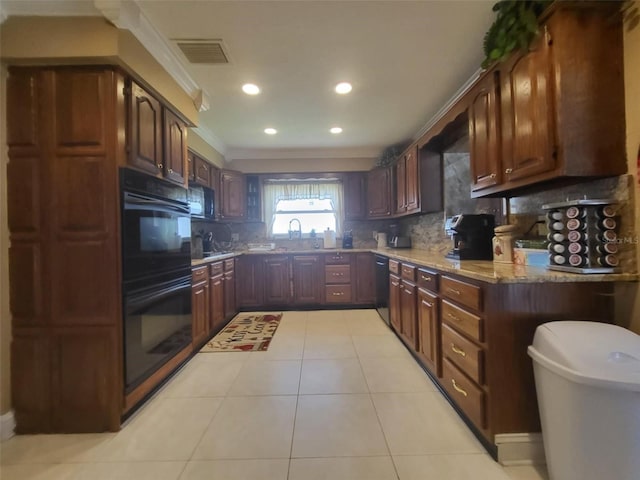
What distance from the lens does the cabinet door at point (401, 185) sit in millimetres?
3983

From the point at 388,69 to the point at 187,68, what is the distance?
5.50 ft

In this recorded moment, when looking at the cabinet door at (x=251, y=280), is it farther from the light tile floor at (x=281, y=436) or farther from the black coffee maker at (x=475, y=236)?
the black coffee maker at (x=475, y=236)

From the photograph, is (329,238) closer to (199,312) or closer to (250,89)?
(199,312)

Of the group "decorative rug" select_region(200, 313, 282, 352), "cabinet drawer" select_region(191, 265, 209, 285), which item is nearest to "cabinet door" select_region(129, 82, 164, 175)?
"cabinet drawer" select_region(191, 265, 209, 285)

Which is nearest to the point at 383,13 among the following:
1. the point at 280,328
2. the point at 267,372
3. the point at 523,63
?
the point at 523,63

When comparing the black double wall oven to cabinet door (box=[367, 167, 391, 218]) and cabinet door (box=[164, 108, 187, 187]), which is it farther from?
cabinet door (box=[367, 167, 391, 218])

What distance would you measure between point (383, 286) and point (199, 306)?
213cm

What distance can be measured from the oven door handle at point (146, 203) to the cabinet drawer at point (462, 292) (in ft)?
6.86

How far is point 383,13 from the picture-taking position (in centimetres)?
192

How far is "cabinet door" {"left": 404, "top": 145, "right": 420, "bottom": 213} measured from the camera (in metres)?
3.56

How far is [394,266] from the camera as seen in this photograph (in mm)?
3246

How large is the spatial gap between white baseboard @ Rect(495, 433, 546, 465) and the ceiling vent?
300 cm

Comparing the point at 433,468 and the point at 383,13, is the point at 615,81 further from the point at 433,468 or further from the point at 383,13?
the point at 433,468

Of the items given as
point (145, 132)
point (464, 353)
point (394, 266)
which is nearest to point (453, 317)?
point (464, 353)
